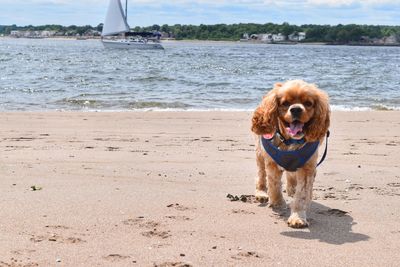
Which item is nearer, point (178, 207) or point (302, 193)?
point (302, 193)

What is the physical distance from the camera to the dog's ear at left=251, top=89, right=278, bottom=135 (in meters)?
5.28

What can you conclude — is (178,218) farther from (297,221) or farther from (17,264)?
(17,264)

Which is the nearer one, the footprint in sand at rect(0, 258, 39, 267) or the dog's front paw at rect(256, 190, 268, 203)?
the footprint in sand at rect(0, 258, 39, 267)

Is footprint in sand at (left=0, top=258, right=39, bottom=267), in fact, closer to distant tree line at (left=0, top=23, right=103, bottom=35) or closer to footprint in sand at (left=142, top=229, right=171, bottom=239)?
footprint in sand at (left=142, top=229, right=171, bottom=239)

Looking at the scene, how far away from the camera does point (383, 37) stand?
156 meters

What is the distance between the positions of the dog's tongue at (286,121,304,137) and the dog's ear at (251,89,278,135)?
15 centimetres

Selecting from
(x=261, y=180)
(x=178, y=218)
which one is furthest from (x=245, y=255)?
(x=261, y=180)

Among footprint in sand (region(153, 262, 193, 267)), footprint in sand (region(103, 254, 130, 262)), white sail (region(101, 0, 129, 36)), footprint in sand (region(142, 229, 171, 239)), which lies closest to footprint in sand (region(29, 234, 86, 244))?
footprint in sand (region(103, 254, 130, 262))

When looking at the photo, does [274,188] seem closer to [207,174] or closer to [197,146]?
[207,174]

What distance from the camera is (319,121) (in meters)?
5.15

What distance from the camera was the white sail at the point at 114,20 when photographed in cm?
7438

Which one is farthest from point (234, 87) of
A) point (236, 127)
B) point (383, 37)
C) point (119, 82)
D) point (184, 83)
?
point (383, 37)

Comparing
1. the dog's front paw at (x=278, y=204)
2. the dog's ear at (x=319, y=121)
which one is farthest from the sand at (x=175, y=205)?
the dog's ear at (x=319, y=121)

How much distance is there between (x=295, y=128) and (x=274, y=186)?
0.76m
